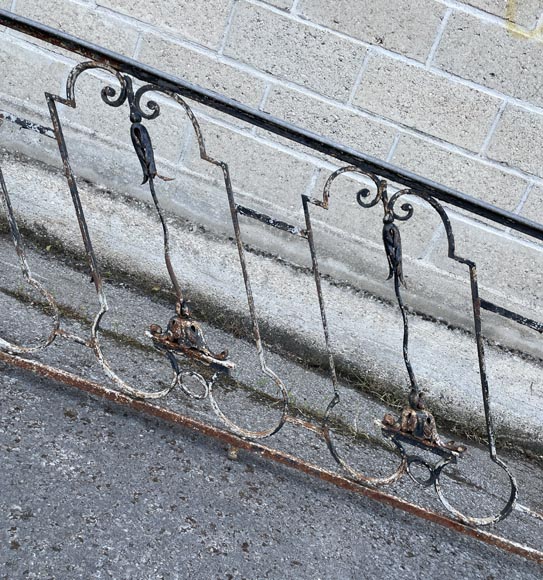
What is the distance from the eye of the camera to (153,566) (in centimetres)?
175

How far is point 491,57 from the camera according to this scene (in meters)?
2.68

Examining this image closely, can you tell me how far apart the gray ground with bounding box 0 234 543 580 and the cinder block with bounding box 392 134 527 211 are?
1140 millimetres

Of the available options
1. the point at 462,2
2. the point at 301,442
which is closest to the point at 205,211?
the point at 301,442

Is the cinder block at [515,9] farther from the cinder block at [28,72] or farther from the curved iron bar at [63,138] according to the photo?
the cinder block at [28,72]

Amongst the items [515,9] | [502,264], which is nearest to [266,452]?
[502,264]

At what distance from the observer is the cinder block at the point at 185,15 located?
109 inches

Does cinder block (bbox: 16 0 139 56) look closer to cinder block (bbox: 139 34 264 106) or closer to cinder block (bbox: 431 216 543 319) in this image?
cinder block (bbox: 139 34 264 106)

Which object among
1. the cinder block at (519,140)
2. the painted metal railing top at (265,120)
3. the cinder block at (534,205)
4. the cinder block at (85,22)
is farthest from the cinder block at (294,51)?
the painted metal railing top at (265,120)

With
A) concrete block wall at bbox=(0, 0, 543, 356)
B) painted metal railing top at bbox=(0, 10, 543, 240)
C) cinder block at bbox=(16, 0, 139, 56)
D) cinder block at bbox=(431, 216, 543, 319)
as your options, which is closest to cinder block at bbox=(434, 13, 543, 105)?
concrete block wall at bbox=(0, 0, 543, 356)

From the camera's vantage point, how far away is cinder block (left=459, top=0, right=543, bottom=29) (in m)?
2.60

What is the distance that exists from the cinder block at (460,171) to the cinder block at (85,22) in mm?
1275

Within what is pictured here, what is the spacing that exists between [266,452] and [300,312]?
1.02 meters

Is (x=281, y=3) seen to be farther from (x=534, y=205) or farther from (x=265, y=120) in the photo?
(x=534, y=205)

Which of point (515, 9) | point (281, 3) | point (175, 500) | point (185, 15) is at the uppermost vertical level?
point (515, 9)
